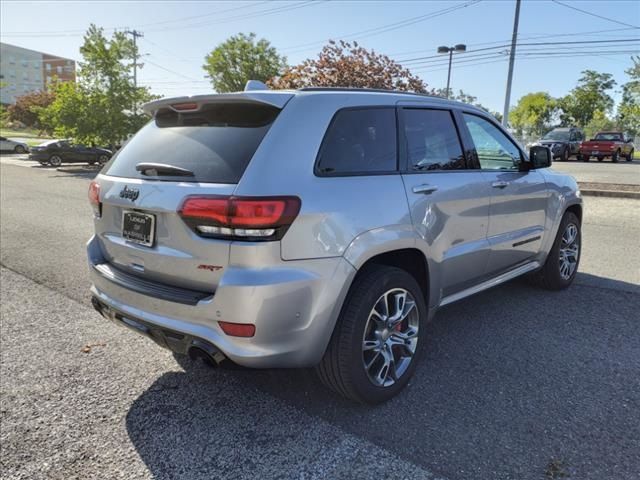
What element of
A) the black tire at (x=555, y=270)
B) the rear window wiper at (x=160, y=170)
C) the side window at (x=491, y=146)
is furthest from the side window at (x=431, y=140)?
the black tire at (x=555, y=270)

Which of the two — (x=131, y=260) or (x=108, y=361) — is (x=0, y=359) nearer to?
(x=108, y=361)

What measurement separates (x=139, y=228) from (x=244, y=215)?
785mm

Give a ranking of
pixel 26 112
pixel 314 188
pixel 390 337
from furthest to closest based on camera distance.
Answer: pixel 26 112 < pixel 390 337 < pixel 314 188

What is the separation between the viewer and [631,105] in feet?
95.0

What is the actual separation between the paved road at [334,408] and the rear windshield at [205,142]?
1.38 meters

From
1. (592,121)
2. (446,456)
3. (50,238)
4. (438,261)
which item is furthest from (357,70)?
(592,121)

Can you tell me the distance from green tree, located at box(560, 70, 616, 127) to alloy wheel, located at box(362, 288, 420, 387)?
74.9 metres

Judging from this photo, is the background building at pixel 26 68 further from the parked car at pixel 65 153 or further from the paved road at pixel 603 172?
→ the paved road at pixel 603 172

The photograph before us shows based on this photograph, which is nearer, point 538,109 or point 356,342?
point 356,342

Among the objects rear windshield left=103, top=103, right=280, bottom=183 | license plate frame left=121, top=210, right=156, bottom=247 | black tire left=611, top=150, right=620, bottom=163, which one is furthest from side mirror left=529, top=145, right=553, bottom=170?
black tire left=611, top=150, right=620, bottom=163

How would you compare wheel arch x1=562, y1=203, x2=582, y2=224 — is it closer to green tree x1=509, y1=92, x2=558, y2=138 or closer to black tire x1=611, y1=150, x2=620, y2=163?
black tire x1=611, y1=150, x2=620, y2=163

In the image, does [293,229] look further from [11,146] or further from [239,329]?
A: [11,146]

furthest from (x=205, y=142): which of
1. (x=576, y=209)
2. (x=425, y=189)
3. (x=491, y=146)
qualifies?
(x=576, y=209)

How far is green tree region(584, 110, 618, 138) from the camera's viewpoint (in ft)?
184
